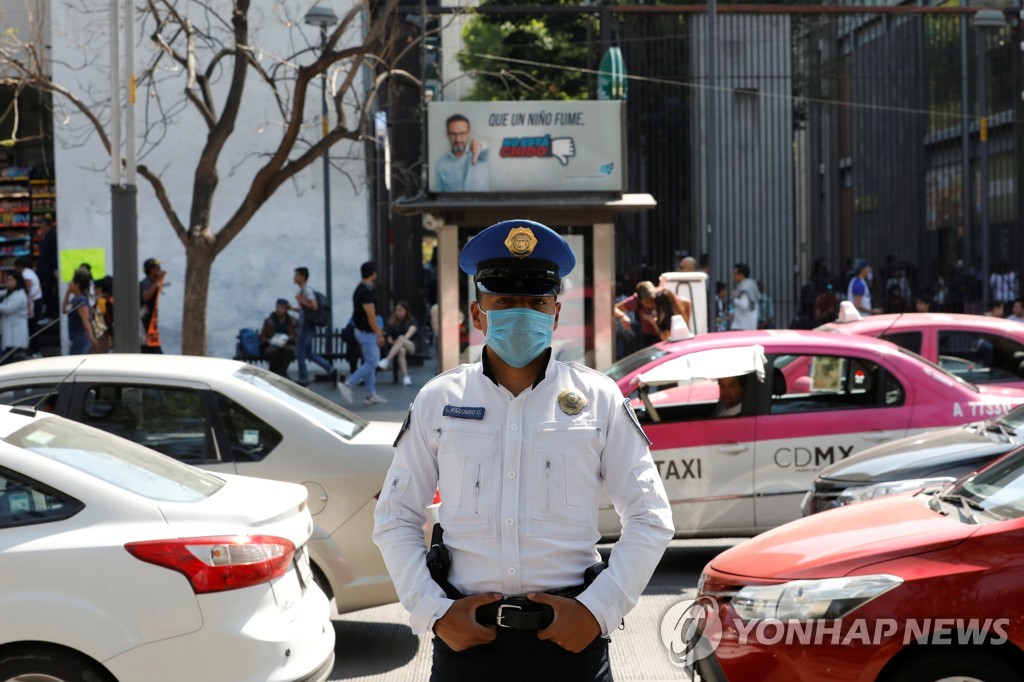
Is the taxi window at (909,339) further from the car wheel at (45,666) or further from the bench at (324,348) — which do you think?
the bench at (324,348)

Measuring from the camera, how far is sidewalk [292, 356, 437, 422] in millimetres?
16281

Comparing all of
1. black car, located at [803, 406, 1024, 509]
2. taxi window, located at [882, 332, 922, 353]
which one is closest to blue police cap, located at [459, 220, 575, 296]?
black car, located at [803, 406, 1024, 509]

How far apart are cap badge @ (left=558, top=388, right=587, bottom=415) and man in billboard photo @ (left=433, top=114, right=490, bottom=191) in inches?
372

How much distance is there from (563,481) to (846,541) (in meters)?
2.23

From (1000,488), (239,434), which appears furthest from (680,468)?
(1000,488)

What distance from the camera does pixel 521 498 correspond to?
2920mm

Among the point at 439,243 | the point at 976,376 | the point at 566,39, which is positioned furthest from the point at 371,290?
the point at 566,39

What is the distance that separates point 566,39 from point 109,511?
28281 mm

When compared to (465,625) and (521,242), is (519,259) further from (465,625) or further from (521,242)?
(465,625)

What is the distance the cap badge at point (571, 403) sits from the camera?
116 inches

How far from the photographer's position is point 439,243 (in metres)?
12.3

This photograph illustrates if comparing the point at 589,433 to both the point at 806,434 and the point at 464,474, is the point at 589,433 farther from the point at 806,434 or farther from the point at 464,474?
the point at 806,434

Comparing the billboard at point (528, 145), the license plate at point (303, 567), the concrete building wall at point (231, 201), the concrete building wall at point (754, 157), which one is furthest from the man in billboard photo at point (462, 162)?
the concrete building wall at point (754, 157)

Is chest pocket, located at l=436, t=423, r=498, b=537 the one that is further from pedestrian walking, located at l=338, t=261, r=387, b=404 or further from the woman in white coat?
the woman in white coat
